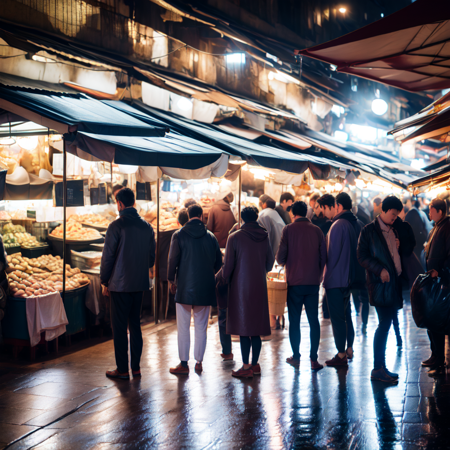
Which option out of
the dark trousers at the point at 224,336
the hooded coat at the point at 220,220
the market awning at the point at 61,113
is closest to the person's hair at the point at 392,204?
the dark trousers at the point at 224,336

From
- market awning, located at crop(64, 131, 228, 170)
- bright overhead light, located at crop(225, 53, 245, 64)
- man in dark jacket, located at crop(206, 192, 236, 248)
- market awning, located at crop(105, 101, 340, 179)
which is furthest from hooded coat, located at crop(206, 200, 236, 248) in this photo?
bright overhead light, located at crop(225, 53, 245, 64)

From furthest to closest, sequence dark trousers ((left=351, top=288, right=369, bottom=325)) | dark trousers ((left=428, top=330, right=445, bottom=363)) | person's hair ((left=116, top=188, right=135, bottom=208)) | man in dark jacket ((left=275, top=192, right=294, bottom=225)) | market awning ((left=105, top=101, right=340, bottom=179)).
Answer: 1. man in dark jacket ((left=275, top=192, right=294, bottom=225))
2. market awning ((left=105, top=101, right=340, bottom=179))
3. dark trousers ((left=351, top=288, right=369, bottom=325))
4. dark trousers ((left=428, top=330, right=445, bottom=363))
5. person's hair ((left=116, top=188, right=135, bottom=208))

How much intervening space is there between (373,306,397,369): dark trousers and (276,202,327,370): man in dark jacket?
82cm

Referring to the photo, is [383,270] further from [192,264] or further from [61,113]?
[61,113]

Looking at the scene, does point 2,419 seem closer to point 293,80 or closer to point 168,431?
point 168,431

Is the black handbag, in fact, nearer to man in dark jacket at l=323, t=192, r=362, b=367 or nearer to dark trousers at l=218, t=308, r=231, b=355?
man in dark jacket at l=323, t=192, r=362, b=367

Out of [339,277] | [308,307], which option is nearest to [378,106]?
[339,277]

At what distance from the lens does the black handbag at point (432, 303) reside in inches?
250

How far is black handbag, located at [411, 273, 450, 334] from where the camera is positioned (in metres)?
6.35

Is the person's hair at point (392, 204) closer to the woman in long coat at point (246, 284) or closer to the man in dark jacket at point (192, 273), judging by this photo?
the woman in long coat at point (246, 284)

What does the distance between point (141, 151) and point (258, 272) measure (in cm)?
245

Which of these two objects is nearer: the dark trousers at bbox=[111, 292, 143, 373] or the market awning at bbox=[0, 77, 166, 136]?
the dark trousers at bbox=[111, 292, 143, 373]

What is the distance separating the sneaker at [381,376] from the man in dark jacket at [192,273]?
6.95 feet

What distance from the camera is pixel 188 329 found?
21.5 feet
